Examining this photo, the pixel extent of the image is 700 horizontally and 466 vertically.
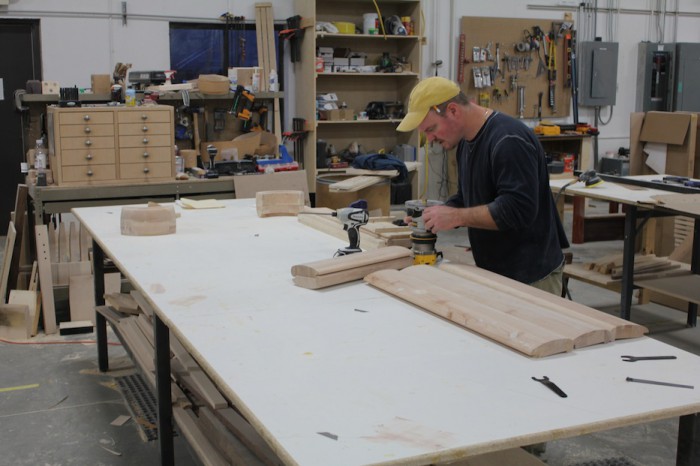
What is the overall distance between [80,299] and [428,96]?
3035 millimetres

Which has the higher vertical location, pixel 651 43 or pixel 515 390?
pixel 651 43

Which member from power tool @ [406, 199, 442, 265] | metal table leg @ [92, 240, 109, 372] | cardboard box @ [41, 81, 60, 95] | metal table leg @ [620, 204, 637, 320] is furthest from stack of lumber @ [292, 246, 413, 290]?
cardboard box @ [41, 81, 60, 95]

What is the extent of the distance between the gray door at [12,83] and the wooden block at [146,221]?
4.40m

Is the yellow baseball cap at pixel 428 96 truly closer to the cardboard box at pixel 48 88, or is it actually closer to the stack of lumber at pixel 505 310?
the stack of lumber at pixel 505 310

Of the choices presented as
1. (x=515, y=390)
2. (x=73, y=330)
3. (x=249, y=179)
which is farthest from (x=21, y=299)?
(x=515, y=390)

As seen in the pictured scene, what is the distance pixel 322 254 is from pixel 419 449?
1.56 metres

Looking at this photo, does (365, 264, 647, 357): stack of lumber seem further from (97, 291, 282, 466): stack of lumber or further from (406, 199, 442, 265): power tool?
(97, 291, 282, 466): stack of lumber

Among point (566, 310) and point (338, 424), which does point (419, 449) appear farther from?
point (566, 310)

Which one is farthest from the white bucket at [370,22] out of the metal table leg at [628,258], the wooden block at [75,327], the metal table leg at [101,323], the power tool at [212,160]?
the metal table leg at [101,323]

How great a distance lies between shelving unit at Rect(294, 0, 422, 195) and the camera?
779 cm

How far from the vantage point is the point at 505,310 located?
2006 millimetres

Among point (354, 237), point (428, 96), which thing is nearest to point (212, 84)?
point (354, 237)

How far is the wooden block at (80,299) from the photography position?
4754mm

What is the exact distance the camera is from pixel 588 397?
1.53m
